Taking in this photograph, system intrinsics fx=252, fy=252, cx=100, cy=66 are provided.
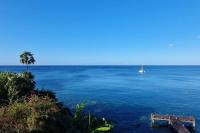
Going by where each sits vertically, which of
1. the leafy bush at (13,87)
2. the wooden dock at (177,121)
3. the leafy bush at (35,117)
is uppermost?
the leafy bush at (13,87)

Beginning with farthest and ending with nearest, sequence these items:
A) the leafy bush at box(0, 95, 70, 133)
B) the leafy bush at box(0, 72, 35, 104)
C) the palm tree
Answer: the palm tree
the leafy bush at box(0, 72, 35, 104)
the leafy bush at box(0, 95, 70, 133)


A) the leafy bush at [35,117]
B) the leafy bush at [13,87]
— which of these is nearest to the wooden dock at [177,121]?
the leafy bush at [35,117]

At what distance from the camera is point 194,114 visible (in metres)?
57.1

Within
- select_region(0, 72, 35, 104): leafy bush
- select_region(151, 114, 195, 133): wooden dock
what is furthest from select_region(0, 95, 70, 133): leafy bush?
select_region(151, 114, 195, 133): wooden dock

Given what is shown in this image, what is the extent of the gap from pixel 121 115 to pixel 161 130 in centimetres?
1031

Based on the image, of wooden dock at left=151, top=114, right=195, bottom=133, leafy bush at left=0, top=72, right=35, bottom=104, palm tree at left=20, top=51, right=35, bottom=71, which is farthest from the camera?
palm tree at left=20, top=51, right=35, bottom=71

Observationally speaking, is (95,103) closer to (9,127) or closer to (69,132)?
(69,132)

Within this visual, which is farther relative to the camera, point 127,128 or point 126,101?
point 126,101

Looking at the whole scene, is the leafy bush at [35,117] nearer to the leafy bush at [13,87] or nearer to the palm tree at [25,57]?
the leafy bush at [13,87]

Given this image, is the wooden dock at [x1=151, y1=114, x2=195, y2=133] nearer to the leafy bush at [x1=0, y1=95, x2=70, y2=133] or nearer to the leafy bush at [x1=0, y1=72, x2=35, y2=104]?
the leafy bush at [x1=0, y1=95, x2=70, y2=133]

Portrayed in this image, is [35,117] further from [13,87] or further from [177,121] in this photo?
[177,121]

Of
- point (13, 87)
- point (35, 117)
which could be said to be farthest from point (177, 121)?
point (35, 117)

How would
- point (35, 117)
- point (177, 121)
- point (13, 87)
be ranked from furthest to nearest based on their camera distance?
1. point (177, 121)
2. point (13, 87)
3. point (35, 117)

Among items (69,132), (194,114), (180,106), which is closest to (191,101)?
(180,106)
